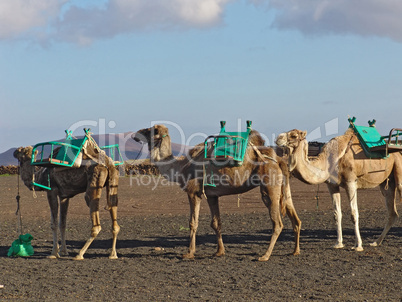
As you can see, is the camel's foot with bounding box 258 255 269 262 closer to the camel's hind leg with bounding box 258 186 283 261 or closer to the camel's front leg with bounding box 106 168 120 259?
the camel's hind leg with bounding box 258 186 283 261

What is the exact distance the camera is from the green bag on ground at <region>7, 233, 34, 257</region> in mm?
10977

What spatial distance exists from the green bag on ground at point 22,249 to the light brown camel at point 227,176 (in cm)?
299

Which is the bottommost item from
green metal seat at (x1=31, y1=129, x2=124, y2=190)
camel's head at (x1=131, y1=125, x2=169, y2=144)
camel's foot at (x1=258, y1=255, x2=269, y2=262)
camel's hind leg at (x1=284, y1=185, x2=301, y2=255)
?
camel's foot at (x1=258, y1=255, x2=269, y2=262)

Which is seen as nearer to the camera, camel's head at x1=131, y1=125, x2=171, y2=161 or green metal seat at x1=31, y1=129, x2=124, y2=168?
green metal seat at x1=31, y1=129, x2=124, y2=168

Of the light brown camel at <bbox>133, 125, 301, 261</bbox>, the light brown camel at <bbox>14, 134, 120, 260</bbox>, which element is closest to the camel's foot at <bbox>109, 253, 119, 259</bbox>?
the light brown camel at <bbox>14, 134, 120, 260</bbox>

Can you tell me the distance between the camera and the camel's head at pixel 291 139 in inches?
397

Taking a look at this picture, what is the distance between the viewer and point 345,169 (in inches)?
446

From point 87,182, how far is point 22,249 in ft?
6.37

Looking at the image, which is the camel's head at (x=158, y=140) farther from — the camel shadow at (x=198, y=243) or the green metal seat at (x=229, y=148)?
the camel shadow at (x=198, y=243)

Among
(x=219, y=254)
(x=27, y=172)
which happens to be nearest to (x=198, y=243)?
(x=219, y=254)

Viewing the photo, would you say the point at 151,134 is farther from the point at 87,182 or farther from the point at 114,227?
the point at 114,227

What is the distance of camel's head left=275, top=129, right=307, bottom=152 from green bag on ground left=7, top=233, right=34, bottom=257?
521 centimetres

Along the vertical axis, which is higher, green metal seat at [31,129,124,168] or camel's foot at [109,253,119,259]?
green metal seat at [31,129,124,168]

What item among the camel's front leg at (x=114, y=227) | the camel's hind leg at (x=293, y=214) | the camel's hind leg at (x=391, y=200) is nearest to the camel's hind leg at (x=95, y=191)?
the camel's front leg at (x=114, y=227)
